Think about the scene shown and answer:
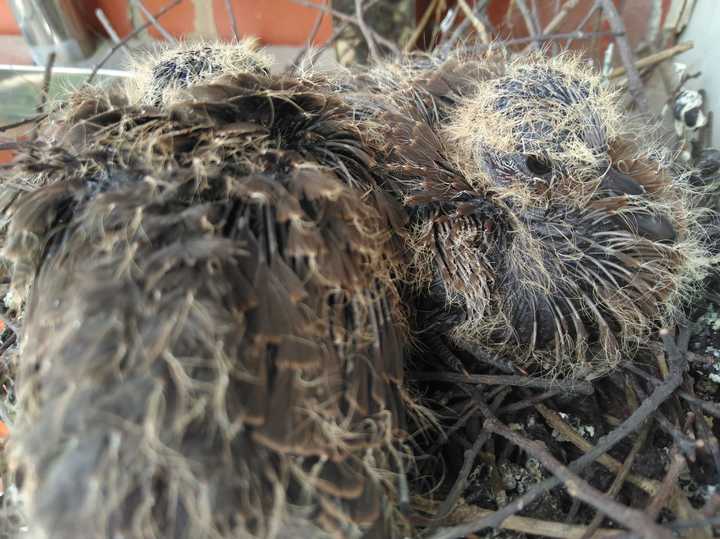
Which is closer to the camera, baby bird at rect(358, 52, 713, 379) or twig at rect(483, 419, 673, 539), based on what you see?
twig at rect(483, 419, 673, 539)

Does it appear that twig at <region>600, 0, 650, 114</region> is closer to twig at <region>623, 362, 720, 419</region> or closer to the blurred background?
the blurred background

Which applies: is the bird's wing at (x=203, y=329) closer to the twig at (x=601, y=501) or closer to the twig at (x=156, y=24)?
the twig at (x=601, y=501)

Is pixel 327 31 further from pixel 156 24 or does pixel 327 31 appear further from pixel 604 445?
pixel 604 445

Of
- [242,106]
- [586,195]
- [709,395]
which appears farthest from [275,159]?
[709,395]

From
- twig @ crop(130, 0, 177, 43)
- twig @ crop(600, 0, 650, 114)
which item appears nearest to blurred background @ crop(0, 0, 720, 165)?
twig @ crop(130, 0, 177, 43)

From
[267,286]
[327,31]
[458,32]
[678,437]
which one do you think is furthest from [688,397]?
[327,31]

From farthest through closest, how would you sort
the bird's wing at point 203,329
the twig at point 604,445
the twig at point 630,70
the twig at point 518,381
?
1. the twig at point 630,70
2. the twig at point 518,381
3. the twig at point 604,445
4. the bird's wing at point 203,329

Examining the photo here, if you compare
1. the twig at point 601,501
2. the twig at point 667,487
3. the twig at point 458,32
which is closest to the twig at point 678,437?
the twig at point 667,487

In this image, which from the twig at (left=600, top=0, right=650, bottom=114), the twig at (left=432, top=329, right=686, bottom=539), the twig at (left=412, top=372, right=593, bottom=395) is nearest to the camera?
the twig at (left=432, top=329, right=686, bottom=539)

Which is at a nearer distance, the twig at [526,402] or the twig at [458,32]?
the twig at [526,402]
